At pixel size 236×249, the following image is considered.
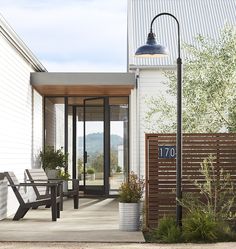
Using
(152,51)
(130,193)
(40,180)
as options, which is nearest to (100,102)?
(40,180)

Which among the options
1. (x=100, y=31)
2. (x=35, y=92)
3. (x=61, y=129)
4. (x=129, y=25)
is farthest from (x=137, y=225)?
(x=100, y=31)

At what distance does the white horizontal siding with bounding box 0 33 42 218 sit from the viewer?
13.2 metres

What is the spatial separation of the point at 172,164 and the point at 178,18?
1026 centimetres

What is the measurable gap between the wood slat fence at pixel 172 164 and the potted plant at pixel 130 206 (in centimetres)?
18

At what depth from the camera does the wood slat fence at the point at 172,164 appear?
10945 millimetres

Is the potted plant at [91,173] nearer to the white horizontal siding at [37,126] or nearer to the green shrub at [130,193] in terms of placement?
the white horizontal siding at [37,126]

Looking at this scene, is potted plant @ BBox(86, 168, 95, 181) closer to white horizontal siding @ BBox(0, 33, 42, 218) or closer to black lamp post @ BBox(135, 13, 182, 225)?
white horizontal siding @ BBox(0, 33, 42, 218)

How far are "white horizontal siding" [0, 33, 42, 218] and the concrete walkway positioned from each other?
3.55ft

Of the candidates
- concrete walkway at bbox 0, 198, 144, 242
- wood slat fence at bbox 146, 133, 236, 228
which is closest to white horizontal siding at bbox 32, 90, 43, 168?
concrete walkway at bbox 0, 198, 144, 242

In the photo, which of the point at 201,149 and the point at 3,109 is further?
the point at 3,109

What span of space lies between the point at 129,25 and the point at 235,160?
9708 mm

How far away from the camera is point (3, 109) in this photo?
13188 millimetres

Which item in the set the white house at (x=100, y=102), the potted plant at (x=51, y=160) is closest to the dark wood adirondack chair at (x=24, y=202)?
the white house at (x=100, y=102)

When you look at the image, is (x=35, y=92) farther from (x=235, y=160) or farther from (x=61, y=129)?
(x=235, y=160)
